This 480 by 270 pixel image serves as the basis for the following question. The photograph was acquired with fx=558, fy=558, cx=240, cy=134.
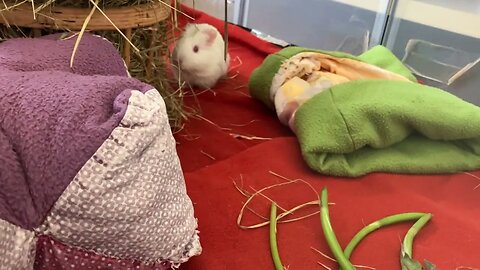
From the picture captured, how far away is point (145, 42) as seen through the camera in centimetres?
88

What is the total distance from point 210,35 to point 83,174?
29.8 inches

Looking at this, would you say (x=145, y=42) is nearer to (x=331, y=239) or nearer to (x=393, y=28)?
(x=331, y=239)

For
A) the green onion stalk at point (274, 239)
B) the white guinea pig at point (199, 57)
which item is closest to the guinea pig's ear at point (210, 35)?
the white guinea pig at point (199, 57)

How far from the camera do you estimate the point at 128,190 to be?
1.59ft

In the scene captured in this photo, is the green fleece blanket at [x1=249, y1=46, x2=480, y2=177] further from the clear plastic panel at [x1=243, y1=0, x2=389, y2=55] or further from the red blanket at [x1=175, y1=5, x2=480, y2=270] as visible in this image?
the clear plastic panel at [x1=243, y1=0, x2=389, y2=55]

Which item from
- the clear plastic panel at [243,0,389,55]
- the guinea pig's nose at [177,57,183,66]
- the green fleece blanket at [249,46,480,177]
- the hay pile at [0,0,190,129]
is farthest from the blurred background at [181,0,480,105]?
the green fleece blanket at [249,46,480,177]

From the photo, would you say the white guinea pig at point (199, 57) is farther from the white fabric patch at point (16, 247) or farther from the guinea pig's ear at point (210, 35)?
the white fabric patch at point (16, 247)

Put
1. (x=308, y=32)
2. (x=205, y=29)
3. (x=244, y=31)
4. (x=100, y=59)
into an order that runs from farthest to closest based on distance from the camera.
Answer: (x=308, y=32)
(x=244, y=31)
(x=205, y=29)
(x=100, y=59)

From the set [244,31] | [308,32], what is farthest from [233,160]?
[308,32]

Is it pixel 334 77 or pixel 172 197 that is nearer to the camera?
pixel 172 197

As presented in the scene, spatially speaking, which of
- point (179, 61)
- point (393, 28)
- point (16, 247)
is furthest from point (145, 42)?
point (393, 28)

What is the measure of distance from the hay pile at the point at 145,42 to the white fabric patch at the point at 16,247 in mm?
341

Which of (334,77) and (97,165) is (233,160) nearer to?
(334,77)

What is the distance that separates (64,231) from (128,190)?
2.5 inches
